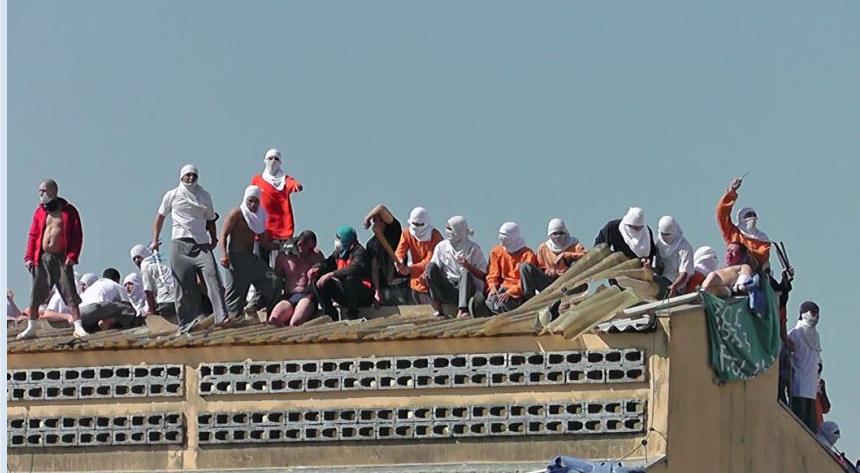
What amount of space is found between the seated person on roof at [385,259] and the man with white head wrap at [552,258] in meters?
1.85

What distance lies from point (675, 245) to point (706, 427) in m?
2.26

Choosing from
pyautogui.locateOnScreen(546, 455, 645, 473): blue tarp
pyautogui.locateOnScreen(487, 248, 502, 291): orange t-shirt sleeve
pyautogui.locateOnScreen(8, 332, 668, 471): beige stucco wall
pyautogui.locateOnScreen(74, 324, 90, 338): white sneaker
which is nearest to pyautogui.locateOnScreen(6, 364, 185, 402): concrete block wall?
pyautogui.locateOnScreen(8, 332, 668, 471): beige stucco wall

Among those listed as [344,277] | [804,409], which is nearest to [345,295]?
[344,277]

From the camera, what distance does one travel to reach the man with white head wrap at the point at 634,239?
2759 cm

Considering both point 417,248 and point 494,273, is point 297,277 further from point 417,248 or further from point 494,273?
point 494,273

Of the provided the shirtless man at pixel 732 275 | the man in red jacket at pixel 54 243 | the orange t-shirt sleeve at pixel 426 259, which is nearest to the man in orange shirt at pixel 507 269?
the orange t-shirt sleeve at pixel 426 259

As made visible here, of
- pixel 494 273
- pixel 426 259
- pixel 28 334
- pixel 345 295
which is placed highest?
pixel 426 259

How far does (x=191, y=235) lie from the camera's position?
28.3 m

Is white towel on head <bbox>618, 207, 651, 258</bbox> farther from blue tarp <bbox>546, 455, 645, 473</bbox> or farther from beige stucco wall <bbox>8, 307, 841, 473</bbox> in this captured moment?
blue tarp <bbox>546, 455, 645, 473</bbox>

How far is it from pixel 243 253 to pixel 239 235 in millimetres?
232

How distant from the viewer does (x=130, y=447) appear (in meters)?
28.5

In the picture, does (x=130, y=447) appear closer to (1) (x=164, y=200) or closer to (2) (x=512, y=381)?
(1) (x=164, y=200)

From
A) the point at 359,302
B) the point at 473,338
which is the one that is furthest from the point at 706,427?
the point at 359,302

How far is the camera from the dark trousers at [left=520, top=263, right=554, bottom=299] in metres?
27.9
